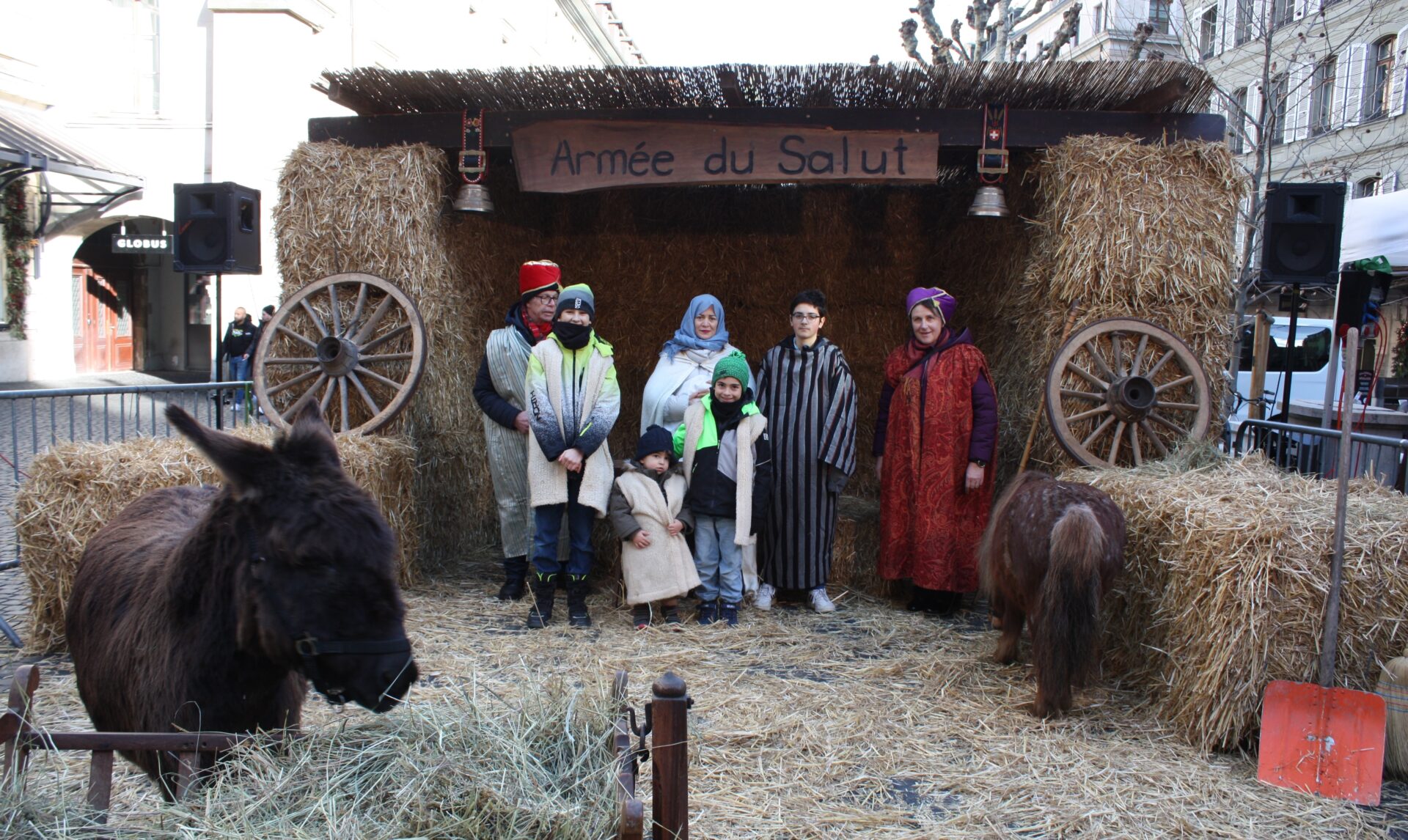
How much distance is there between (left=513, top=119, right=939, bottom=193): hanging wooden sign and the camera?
5.41 m

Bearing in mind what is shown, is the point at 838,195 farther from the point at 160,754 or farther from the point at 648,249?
the point at 160,754

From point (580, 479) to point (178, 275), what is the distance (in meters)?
18.7

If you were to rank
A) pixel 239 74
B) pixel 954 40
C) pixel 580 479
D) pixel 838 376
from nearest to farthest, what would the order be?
pixel 580 479
pixel 838 376
pixel 954 40
pixel 239 74

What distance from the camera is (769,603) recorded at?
17.8 feet

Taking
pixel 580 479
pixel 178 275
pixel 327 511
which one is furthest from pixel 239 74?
pixel 327 511

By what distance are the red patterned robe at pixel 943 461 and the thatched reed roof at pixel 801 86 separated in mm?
1406

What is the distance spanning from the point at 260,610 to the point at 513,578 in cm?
368

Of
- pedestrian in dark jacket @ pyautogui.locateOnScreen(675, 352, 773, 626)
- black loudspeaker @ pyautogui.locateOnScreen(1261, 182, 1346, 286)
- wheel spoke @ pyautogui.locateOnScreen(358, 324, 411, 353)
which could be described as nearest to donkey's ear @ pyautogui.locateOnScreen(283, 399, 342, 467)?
pedestrian in dark jacket @ pyautogui.locateOnScreen(675, 352, 773, 626)

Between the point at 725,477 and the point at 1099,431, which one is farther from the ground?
the point at 1099,431

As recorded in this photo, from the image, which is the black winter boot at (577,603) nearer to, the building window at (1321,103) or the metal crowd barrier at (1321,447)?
the metal crowd barrier at (1321,447)

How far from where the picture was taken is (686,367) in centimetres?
536

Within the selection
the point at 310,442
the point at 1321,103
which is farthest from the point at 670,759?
the point at 1321,103

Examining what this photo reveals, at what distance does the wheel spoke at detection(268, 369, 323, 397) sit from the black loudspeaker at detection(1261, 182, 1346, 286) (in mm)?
5457

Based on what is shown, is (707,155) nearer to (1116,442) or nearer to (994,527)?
(994,527)
